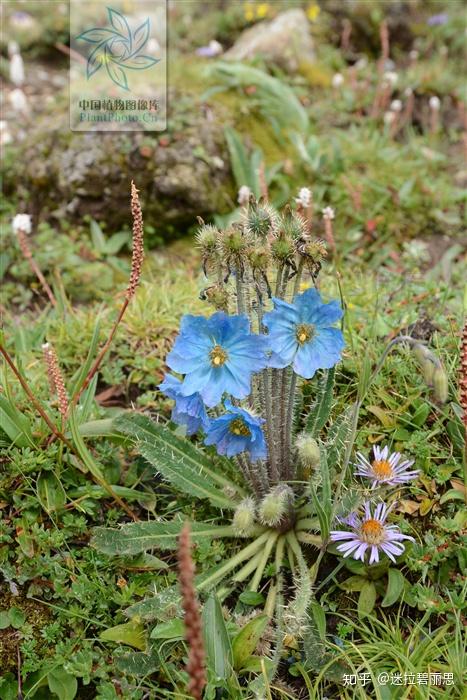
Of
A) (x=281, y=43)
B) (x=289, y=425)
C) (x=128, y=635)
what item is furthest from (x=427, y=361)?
(x=281, y=43)

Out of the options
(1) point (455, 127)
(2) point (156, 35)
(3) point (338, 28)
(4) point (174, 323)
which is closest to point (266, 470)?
(4) point (174, 323)

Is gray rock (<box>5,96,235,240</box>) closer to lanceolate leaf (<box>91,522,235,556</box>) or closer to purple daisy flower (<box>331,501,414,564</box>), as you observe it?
lanceolate leaf (<box>91,522,235,556</box>)

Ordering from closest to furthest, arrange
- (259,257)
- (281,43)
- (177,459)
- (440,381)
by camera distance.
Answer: (440,381) < (259,257) < (177,459) < (281,43)

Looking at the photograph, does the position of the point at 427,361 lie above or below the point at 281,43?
below

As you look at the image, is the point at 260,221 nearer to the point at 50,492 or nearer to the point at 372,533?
the point at 372,533

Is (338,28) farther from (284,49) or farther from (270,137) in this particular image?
(270,137)

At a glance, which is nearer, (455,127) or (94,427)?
(94,427)
